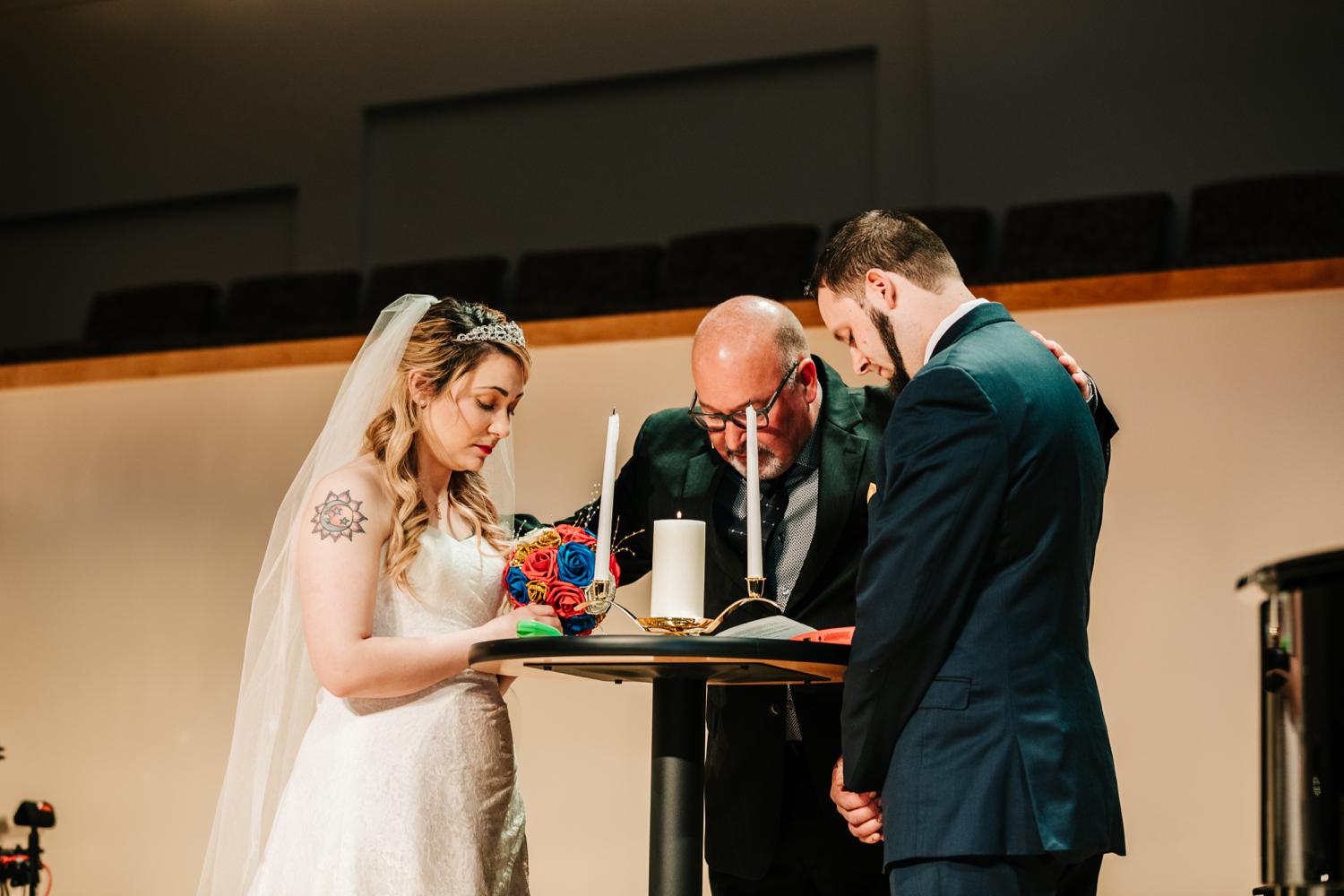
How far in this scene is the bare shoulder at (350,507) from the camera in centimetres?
216

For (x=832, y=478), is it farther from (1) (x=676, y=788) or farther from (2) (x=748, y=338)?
(1) (x=676, y=788)

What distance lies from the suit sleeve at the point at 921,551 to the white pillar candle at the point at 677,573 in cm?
31

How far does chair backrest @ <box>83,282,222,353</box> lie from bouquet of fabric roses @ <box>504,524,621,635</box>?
4838 millimetres

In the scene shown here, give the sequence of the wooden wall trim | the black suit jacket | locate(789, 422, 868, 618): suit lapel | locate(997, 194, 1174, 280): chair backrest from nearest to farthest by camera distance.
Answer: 1. the black suit jacket
2. locate(789, 422, 868, 618): suit lapel
3. the wooden wall trim
4. locate(997, 194, 1174, 280): chair backrest

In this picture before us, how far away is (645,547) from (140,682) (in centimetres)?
254

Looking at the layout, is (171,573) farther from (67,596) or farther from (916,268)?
(916,268)

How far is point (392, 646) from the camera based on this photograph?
6.96 ft

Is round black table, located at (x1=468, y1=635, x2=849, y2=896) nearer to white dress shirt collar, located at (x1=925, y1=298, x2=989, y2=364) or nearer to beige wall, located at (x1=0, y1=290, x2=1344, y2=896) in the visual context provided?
white dress shirt collar, located at (x1=925, y1=298, x2=989, y2=364)

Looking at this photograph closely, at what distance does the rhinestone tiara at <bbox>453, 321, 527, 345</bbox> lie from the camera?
2379mm

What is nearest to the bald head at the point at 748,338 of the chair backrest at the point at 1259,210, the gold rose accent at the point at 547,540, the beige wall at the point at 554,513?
the gold rose accent at the point at 547,540

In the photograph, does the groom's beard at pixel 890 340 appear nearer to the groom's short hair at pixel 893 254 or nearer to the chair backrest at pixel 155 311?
the groom's short hair at pixel 893 254

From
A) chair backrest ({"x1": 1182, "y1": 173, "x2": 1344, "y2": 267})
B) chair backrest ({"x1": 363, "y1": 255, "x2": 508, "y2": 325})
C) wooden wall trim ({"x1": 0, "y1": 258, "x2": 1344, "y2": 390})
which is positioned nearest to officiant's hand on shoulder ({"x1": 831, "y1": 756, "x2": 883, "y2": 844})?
wooden wall trim ({"x1": 0, "y1": 258, "x2": 1344, "y2": 390})

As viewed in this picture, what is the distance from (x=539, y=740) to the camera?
13.2 ft

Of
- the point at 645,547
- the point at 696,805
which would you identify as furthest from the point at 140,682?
the point at 696,805
